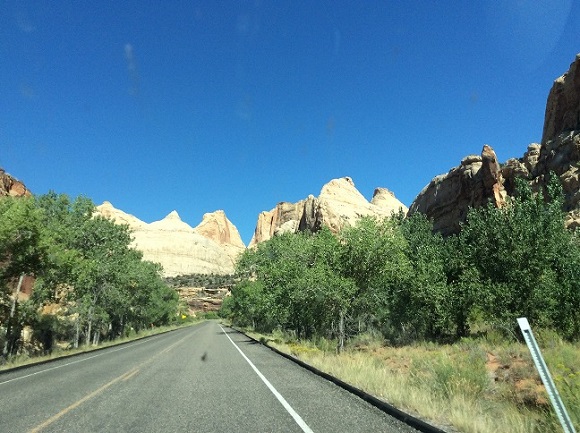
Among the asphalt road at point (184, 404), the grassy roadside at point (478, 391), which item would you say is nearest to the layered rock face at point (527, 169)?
the grassy roadside at point (478, 391)

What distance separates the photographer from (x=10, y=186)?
5741cm

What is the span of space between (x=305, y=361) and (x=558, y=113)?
60833 mm

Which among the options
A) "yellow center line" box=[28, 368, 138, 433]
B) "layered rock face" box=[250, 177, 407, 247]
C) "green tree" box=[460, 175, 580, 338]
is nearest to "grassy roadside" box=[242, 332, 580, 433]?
"yellow center line" box=[28, 368, 138, 433]

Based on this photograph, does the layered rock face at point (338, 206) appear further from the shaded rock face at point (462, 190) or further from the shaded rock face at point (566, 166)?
the shaded rock face at point (566, 166)

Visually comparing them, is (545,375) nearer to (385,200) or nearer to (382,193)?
(385,200)

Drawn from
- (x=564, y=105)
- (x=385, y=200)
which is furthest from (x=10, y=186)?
(x=385, y=200)

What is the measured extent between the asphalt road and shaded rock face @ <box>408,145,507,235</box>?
4712cm

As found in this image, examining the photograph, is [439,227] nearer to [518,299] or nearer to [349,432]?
[518,299]

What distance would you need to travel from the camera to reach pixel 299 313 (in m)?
35.3

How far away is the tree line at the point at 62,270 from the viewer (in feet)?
74.9

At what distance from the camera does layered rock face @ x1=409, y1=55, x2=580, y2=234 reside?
52.5 metres

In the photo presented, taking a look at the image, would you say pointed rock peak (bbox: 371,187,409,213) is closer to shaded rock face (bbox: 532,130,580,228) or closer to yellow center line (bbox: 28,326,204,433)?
shaded rock face (bbox: 532,130,580,228)

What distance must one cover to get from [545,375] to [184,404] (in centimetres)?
760

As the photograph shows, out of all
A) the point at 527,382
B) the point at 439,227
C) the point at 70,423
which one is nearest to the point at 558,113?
the point at 439,227
